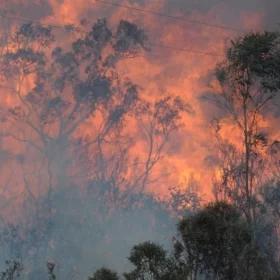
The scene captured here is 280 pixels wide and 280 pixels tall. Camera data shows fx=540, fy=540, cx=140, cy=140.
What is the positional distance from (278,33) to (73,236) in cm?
4383

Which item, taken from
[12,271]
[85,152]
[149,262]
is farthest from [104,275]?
[85,152]

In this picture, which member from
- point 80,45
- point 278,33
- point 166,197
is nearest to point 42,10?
point 80,45

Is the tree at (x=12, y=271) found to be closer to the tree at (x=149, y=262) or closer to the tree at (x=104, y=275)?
the tree at (x=104, y=275)

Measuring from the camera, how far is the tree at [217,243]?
641 inches

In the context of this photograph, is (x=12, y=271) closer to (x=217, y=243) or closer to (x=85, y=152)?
(x=217, y=243)

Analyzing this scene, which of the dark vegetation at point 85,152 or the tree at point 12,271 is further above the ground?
the dark vegetation at point 85,152

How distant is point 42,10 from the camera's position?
70438 millimetres

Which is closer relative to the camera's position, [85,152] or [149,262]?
[149,262]

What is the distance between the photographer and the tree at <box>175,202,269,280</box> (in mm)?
16281

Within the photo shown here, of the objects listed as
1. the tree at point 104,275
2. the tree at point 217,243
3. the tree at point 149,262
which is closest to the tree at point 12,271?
the tree at point 104,275

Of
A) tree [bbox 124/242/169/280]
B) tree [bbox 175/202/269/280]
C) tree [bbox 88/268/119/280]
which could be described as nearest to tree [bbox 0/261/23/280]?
tree [bbox 88/268/119/280]

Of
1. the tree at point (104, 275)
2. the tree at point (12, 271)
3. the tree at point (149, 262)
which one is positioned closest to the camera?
the tree at point (149, 262)

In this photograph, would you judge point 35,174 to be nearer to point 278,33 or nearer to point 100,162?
point 100,162

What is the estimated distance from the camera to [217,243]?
1645 cm
